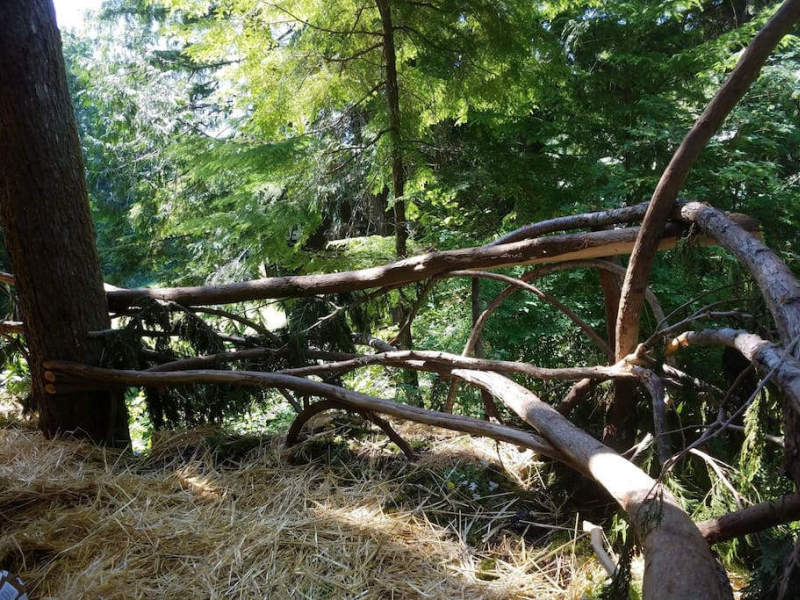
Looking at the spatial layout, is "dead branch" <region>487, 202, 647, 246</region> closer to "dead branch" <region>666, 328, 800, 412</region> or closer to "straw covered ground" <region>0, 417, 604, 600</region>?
"dead branch" <region>666, 328, 800, 412</region>

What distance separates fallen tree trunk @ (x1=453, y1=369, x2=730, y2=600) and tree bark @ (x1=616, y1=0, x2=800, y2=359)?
0.74m

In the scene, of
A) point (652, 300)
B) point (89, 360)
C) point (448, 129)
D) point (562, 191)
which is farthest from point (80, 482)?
point (448, 129)

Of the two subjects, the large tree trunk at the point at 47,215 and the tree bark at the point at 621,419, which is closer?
the tree bark at the point at 621,419

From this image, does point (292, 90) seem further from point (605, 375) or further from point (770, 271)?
point (770, 271)

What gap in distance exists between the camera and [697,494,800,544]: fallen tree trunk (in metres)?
1.21

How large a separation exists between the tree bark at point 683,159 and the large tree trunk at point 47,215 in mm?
2837

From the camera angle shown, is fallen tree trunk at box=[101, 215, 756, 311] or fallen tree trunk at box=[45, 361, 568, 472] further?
fallen tree trunk at box=[101, 215, 756, 311]

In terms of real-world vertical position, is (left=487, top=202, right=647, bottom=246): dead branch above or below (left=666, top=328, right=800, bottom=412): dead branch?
above

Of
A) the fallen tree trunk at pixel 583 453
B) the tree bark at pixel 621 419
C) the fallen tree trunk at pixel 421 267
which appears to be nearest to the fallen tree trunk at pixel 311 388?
the fallen tree trunk at pixel 583 453

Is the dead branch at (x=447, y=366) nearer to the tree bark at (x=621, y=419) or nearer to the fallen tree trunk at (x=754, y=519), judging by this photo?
the tree bark at (x=621, y=419)

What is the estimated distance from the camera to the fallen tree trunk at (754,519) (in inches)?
47.8

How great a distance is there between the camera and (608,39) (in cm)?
654

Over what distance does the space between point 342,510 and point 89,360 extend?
1817mm

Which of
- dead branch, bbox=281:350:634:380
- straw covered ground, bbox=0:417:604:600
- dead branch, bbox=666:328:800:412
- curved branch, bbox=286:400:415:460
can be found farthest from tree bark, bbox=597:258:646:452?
curved branch, bbox=286:400:415:460
